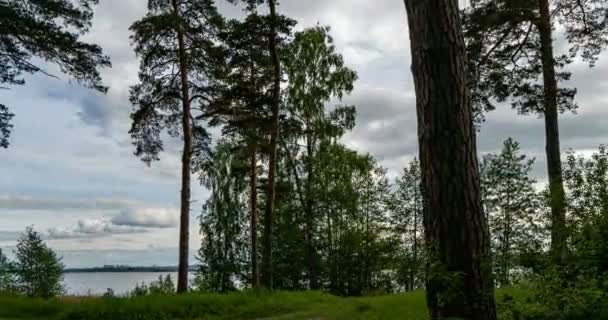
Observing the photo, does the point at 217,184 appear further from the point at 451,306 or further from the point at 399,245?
the point at 451,306

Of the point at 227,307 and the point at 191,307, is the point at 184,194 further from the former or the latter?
the point at 227,307

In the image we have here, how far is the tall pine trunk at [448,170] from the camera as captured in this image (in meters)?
3.36

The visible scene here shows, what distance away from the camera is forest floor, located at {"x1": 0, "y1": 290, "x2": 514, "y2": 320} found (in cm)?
1022

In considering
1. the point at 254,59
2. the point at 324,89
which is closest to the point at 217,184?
the point at 324,89

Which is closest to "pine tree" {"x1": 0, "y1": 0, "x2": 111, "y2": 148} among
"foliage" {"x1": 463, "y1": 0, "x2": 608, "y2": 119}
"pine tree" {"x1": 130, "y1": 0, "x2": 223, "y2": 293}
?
"pine tree" {"x1": 130, "y1": 0, "x2": 223, "y2": 293}

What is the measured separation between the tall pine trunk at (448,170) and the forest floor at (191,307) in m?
6.38

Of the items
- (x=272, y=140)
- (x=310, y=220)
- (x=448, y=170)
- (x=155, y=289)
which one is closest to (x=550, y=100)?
(x=272, y=140)

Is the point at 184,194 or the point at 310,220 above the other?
the point at 184,194

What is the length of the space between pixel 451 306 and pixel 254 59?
1279 cm

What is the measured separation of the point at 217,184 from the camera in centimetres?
2997

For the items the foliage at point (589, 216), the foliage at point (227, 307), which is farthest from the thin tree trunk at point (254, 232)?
the foliage at point (589, 216)

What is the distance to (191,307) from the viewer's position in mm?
11148

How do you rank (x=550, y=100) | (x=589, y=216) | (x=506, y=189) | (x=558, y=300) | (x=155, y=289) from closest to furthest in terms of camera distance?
(x=558, y=300), (x=589, y=216), (x=550, y=100), (x=155, y=289), (x=506, y=189)

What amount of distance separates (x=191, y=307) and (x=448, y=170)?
29.3ft
